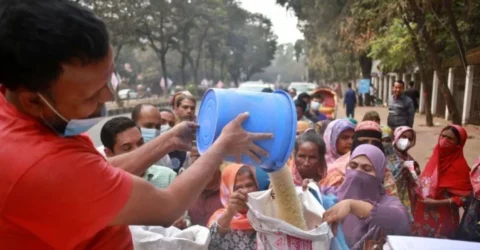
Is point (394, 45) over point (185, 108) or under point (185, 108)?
over

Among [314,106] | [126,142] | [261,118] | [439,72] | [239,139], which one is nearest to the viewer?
[239,139]

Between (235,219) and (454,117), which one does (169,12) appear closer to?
(454,117)

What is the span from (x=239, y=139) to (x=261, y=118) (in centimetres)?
14

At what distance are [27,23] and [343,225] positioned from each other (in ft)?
5.84

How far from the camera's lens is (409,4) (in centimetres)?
938

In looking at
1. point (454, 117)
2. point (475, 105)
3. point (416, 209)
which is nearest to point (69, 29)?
point (416, 209)

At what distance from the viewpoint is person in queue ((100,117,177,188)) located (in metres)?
2.54

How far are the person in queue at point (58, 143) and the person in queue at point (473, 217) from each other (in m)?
2.69

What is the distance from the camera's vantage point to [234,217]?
84.7 inches

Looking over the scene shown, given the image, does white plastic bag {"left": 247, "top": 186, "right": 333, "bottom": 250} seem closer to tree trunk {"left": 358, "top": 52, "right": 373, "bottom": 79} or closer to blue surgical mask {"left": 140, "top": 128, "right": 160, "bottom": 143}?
blue surgical mask {"left": 140, "top": 128, "right": 160, "bottom": 143}

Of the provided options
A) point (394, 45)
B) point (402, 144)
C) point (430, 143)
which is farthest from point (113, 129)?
point (394, 45)

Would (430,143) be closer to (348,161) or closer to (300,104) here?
(300,104)

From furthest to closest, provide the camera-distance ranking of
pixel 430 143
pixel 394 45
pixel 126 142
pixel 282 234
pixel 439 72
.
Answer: pixel 394 45 < pixel 430 143 < pixel 439 72 < pixel 126 142 < pixel 282 234

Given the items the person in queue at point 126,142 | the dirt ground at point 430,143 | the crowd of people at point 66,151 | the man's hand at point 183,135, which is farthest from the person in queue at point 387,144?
the dirt ground at point 430,143
